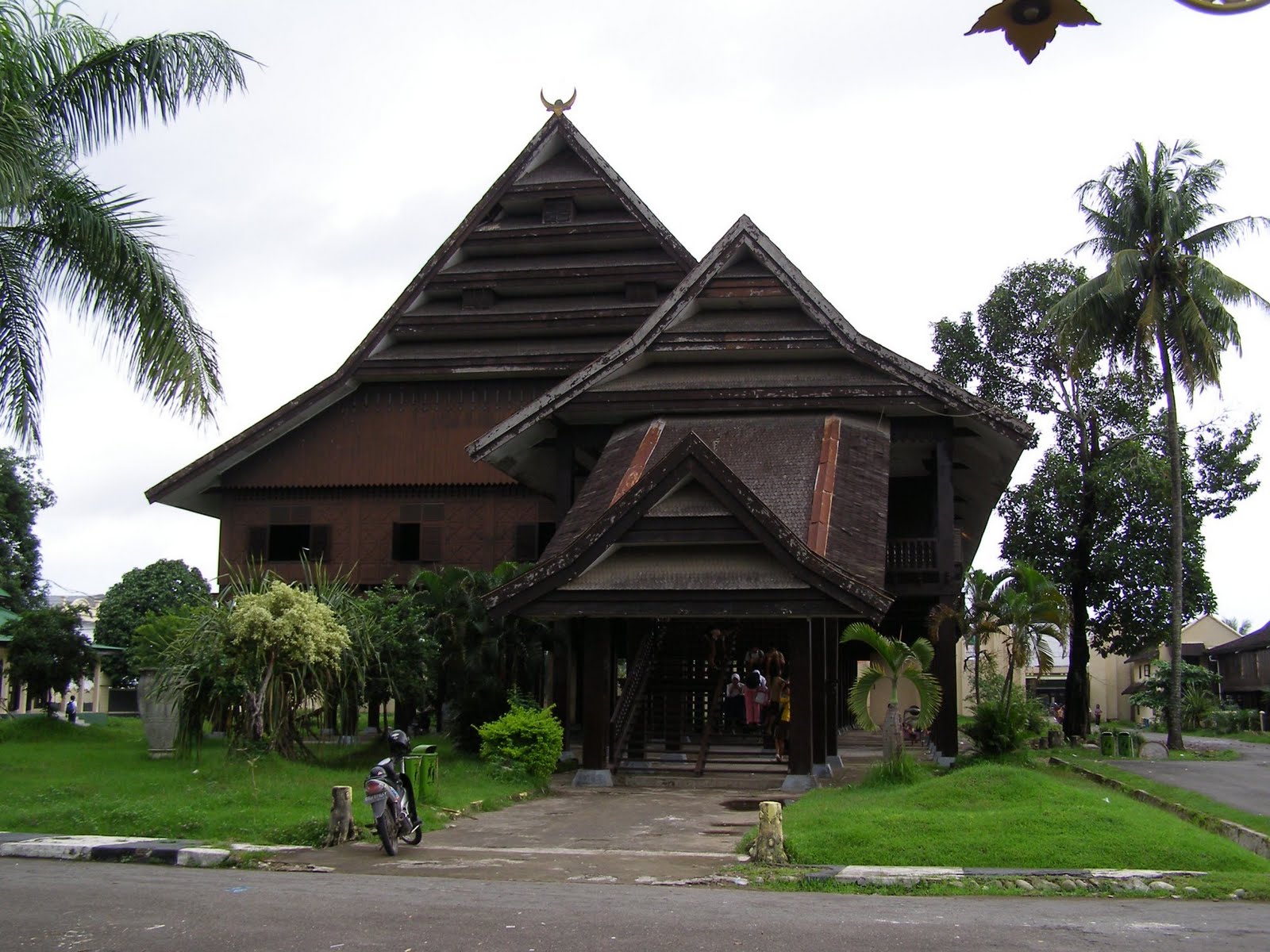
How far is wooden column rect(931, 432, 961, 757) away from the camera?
20.9m

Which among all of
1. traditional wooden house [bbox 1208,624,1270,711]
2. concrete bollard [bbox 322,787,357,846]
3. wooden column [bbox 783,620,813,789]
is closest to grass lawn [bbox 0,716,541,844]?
concrete bollard [bbox 322,787,357,846]

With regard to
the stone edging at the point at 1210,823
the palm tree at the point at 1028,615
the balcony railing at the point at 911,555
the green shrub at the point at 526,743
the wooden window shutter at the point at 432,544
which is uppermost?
the wooden window shutter at the point at 432,544

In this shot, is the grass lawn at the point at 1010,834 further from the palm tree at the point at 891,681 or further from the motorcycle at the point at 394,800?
the motorcycle at the point at 394,800

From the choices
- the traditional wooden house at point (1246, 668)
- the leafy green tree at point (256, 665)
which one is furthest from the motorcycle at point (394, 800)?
the traditional wooden house at point (1246, 668)

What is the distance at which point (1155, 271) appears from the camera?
32.2 meters

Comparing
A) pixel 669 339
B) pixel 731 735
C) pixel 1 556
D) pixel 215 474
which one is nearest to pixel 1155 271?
pixel 669 339

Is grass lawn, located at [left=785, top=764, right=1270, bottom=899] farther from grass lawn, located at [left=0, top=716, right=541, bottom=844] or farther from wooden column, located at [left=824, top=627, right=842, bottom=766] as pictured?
wooden column, located at [left=824, top=627, right=842, bottom=766]

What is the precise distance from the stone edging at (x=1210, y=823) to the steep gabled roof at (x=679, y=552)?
5.32 meters

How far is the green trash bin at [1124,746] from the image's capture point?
28281 mm

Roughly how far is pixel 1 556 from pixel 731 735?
46038mm

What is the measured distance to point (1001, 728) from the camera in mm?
21328

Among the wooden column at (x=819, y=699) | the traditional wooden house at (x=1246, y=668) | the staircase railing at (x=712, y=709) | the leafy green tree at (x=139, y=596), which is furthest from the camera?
the traditional wooden house at (x=1246, y=668)

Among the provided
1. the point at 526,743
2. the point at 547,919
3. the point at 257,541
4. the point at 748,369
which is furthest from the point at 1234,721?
the point at 547,919

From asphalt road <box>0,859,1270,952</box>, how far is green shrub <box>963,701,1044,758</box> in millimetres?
11328
